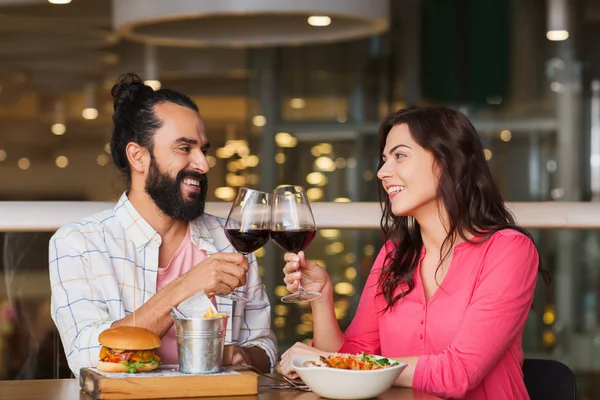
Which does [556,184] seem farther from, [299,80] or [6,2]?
[6,2]

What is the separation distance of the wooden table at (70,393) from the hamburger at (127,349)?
0.08 meters

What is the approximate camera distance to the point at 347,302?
303 inches

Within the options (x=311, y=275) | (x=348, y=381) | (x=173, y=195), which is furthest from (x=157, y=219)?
(x=348, y=381)

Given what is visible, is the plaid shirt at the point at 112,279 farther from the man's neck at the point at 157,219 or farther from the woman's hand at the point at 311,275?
the woman's hand at the point at 311,275

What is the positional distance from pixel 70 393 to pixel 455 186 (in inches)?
40.5

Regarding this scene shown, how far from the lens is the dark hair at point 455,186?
226cm

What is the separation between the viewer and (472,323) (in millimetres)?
2051

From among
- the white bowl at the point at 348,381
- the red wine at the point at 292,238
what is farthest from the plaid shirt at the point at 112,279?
the white bowl at the point at 348,381

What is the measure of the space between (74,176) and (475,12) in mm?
4023

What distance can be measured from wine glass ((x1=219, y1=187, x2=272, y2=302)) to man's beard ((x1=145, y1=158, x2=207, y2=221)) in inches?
19.7

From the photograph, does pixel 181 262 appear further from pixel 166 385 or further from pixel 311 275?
pixel 166 385

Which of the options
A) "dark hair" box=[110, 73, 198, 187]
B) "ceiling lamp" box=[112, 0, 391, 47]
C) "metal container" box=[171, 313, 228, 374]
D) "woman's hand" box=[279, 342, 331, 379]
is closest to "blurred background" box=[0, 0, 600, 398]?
"ceiling lamp" box=[112, 0, 391, 47]

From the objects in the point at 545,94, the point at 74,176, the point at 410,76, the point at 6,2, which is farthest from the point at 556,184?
the point at 6,2

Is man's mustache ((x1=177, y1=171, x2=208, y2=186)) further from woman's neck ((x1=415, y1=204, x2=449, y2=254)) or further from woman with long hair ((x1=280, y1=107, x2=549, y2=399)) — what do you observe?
woman's neck ((x1=415, y1=204, x2=449, y2=254))
